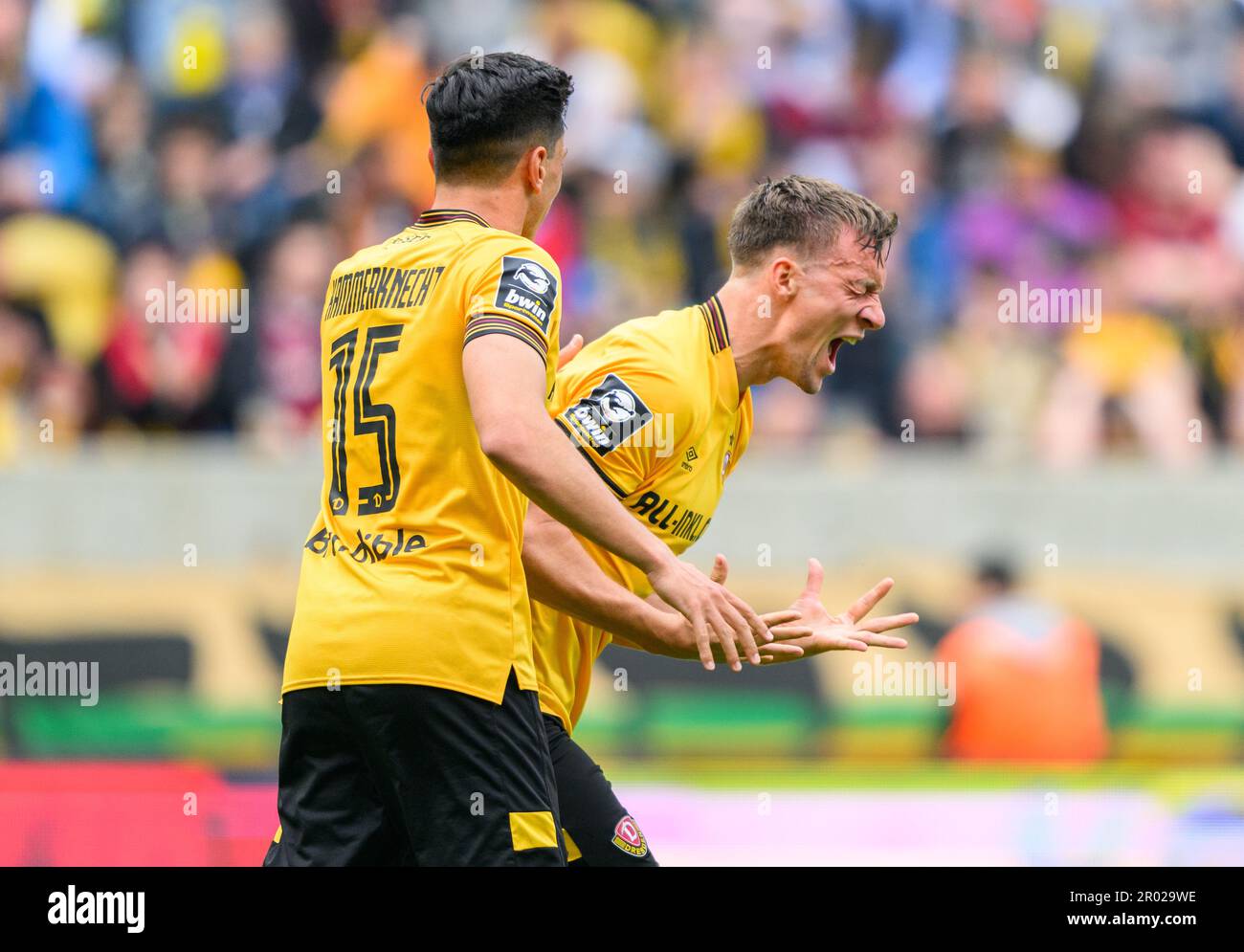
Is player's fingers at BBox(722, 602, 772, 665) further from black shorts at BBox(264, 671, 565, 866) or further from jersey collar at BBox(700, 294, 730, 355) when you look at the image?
jersey collar at BBox(700, 294, 730, 355)

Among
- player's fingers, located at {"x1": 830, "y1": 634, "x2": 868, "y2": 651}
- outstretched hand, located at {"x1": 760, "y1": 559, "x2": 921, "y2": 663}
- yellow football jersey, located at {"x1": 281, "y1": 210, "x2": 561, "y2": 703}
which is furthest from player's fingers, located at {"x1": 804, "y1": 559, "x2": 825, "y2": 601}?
yellow football jersey, located at {"x1": 281, "y1": 210, "x2": 561, "y2": 703}

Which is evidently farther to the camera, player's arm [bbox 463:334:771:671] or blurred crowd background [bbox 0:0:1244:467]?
blurred crowd background [bbox 0:0:1244:467]

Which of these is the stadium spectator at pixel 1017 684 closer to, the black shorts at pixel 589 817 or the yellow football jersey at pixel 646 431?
the yellow football jersey at pixel 646 431

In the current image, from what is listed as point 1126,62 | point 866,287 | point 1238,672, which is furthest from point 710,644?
point 1126,62

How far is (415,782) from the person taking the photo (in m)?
4.16

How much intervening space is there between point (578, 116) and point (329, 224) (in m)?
1.97

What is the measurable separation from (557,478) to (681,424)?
1.28 metres

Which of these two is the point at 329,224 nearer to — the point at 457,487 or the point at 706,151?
the point at 706,151

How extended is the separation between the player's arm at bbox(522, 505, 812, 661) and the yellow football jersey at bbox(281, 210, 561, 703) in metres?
0.31

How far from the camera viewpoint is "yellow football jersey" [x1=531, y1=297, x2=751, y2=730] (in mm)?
5020

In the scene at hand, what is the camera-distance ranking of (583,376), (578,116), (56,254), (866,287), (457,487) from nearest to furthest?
(457,487) → (583,376) → (866,287) → (56,254) → (578,116)

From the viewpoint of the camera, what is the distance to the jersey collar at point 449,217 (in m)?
4.39

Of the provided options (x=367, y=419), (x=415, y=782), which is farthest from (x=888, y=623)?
(x=367, y=419)
